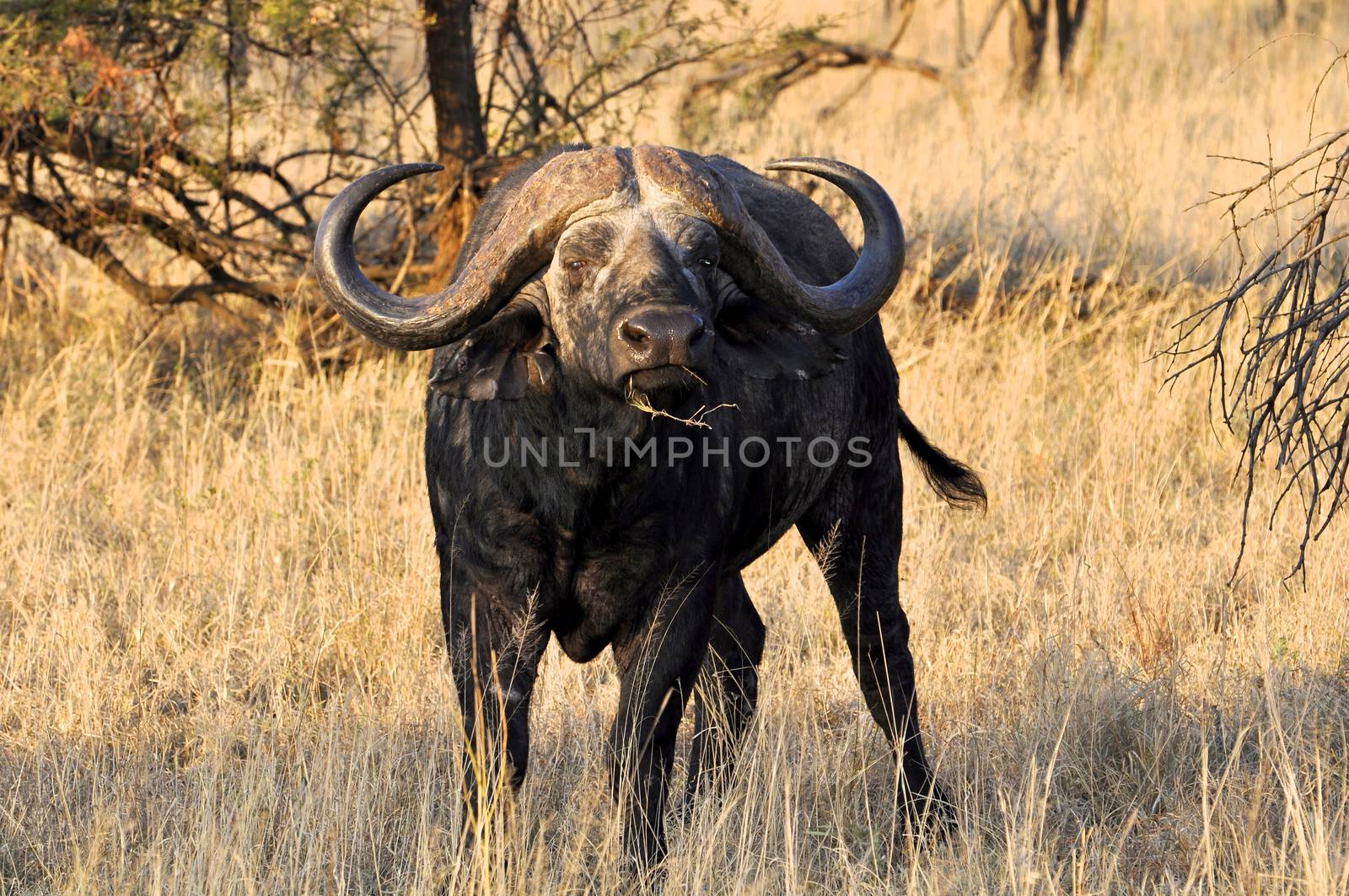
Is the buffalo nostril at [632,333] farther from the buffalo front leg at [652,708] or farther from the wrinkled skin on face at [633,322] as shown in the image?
the buffalo front leg at [652,708]

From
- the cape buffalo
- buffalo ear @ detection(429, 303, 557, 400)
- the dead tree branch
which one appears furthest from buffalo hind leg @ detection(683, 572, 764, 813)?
the dead tree branch

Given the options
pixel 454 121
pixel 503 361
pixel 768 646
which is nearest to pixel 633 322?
pixel 503 361

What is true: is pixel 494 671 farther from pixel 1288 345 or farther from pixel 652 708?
pixel 1288 345

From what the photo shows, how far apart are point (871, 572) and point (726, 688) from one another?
57 cm

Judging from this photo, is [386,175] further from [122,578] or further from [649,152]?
[122,578]

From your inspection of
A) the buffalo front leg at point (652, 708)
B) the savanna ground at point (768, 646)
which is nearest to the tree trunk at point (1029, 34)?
the savanna ground at point (768, 646)

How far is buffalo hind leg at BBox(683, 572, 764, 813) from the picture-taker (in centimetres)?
416

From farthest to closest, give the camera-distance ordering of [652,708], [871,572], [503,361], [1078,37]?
[1078,37], [871,572], [652,708], [503,361]

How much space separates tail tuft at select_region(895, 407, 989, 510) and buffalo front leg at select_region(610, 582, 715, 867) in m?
1.54

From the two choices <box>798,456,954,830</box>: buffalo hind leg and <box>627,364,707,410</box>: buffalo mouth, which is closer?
<box>627,364,707,410</box>: buffalo mouth

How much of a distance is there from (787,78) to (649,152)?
10.2 m

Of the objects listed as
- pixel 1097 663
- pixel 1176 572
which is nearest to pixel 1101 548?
pixel 1176 572

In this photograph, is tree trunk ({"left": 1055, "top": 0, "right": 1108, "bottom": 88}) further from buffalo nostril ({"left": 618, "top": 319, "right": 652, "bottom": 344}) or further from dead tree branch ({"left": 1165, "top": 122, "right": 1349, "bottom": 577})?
buffalo nostril ({"left": 618, "top": 319, "right": 652, "bottom": 344})

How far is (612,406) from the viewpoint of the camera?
11.0 feet
